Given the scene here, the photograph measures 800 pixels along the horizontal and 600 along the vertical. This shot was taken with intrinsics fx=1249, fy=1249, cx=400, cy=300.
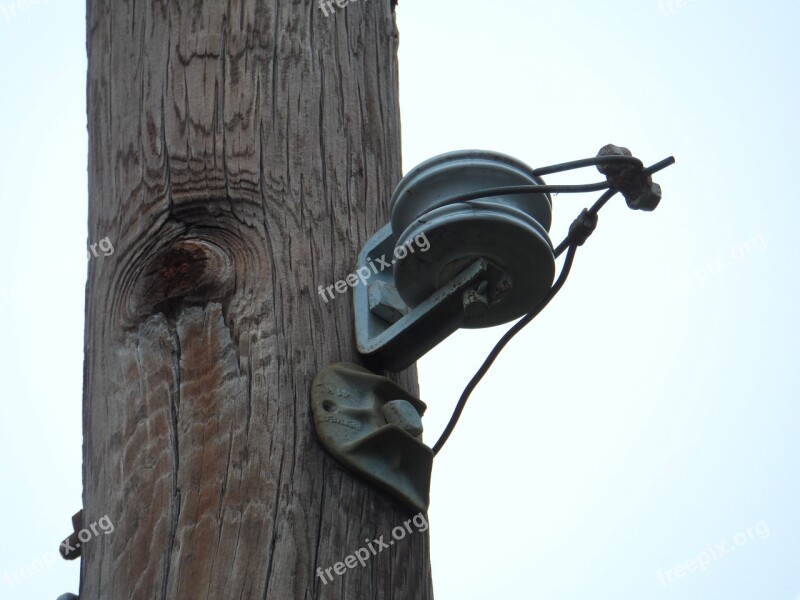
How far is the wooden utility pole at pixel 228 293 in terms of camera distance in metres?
1.74

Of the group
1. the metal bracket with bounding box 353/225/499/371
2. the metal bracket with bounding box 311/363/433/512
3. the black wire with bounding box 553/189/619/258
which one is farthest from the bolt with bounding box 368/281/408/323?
the black wire with bounding box 553/189/619/258

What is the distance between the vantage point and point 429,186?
6.31 ft

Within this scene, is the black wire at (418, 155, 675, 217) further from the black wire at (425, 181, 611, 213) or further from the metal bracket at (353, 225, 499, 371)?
the metal bracket at (353, 225, 499, 371)

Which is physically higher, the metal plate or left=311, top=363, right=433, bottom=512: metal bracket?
the metal plate

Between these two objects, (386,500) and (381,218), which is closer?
(386,500)

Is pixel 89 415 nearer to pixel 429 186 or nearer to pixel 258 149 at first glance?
pixel 258 149

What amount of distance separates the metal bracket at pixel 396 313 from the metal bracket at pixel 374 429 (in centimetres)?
6

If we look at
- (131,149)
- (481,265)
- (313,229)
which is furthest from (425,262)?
(131,149)

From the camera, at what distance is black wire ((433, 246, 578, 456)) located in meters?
2.00

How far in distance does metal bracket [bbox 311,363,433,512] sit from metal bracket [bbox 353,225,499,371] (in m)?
0.06

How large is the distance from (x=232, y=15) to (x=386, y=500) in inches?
36.7

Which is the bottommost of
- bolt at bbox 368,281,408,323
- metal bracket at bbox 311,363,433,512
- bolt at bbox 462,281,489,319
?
metal bracket at bbox 311,363,433,512

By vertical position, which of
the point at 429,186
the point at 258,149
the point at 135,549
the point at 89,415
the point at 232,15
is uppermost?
the point at 232,15

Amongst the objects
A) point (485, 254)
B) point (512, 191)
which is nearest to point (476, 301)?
point (485, 254)
